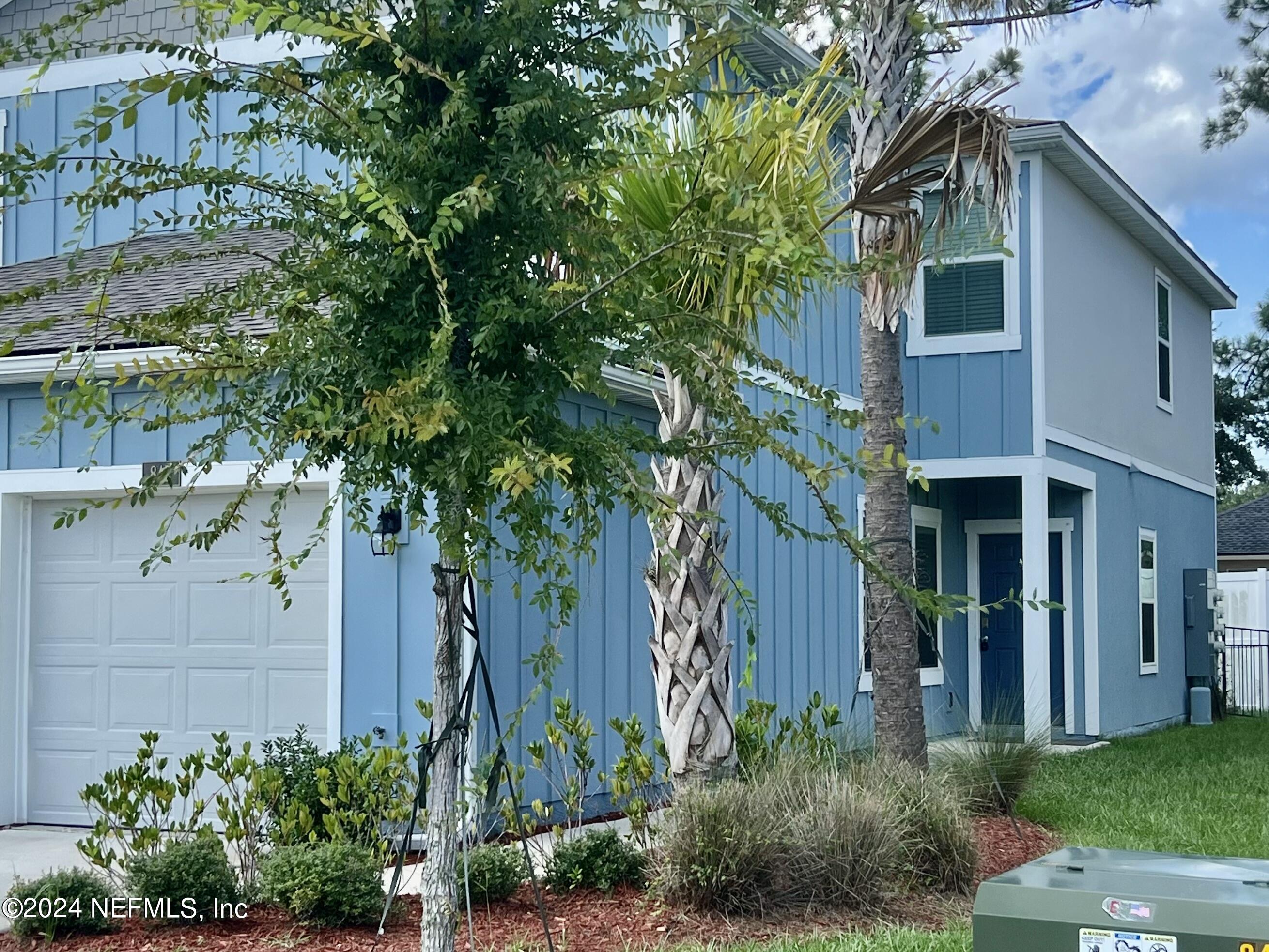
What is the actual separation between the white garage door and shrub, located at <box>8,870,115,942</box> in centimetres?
276

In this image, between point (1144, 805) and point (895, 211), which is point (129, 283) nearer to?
point (895, 211)

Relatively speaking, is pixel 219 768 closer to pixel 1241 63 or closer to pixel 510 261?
pixel 510 261

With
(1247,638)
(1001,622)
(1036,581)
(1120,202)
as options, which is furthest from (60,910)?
(1247,638)

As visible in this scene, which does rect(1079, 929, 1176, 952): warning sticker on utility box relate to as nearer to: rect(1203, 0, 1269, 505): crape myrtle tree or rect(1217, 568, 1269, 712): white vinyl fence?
rect(1217, 568, 1269, 712): white vinyl fence

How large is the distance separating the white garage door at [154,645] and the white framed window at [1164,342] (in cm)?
1334

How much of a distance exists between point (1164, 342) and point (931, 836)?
13.7 metres

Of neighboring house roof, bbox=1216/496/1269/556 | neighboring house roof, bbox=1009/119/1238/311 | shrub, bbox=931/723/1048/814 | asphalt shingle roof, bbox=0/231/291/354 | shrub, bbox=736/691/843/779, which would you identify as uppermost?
neighboring house roof, bbox=1009/119/1238/311

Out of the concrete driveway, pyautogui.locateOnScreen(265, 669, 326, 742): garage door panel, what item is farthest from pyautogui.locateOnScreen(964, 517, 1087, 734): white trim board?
the concrete driveway

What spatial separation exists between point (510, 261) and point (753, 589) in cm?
756

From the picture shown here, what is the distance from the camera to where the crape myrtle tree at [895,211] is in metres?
8.65

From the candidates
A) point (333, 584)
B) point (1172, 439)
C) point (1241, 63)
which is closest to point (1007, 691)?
point (1172, 439)

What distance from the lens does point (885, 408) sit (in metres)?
9.36

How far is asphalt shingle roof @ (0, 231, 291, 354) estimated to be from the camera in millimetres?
9531

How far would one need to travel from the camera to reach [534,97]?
507 cm
